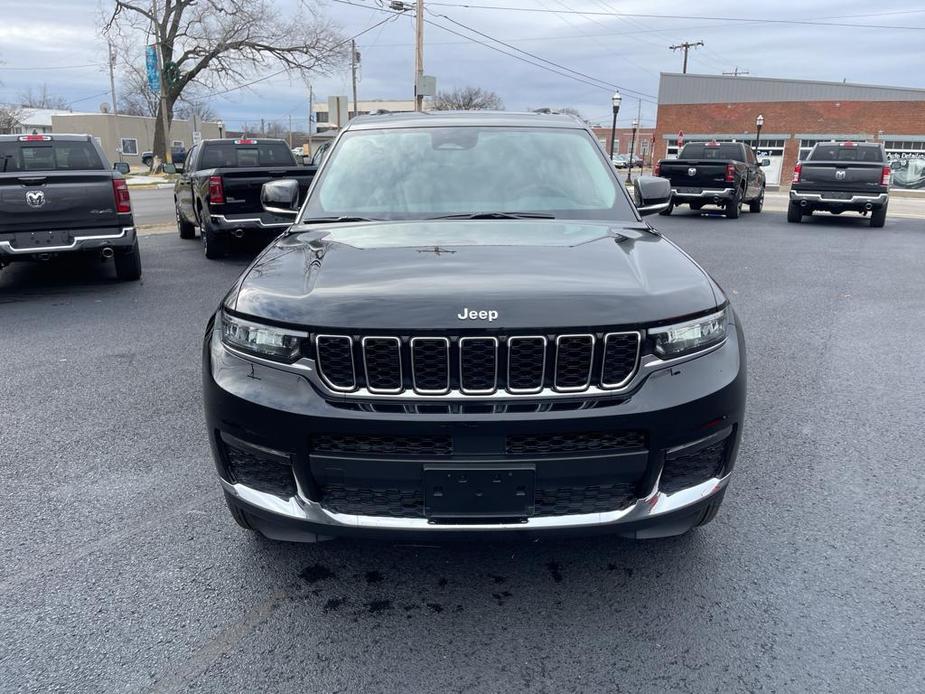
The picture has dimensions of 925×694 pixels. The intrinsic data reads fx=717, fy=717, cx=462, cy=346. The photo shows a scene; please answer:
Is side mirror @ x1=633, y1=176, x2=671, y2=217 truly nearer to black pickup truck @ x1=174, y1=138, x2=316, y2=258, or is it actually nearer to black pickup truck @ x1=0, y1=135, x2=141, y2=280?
black pickup truck @ x1=174, y1=138, x2=316, y2=258

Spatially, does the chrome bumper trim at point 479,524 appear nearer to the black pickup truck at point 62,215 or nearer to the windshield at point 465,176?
the windshield at point 465,176

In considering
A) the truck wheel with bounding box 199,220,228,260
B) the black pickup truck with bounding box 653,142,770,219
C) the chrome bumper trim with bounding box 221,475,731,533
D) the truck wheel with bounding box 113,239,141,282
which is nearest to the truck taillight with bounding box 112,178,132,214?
the truck wheel with bounding box 113,239,141,282

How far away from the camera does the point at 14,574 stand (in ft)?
9.37

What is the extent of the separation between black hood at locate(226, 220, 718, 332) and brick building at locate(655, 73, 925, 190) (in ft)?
150

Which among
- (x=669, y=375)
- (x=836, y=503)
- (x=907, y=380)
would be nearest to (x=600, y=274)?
(x=669, y=375)

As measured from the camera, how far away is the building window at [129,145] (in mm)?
63438

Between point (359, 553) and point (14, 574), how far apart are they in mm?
1362

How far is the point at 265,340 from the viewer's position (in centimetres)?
244

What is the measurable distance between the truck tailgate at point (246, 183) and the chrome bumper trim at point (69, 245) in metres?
1.96

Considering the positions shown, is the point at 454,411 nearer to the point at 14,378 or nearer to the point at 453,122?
the point at 453,122

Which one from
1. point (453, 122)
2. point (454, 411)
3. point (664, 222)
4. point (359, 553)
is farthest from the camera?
point (664, 222)

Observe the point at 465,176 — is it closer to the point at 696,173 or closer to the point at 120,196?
the point at 120,196

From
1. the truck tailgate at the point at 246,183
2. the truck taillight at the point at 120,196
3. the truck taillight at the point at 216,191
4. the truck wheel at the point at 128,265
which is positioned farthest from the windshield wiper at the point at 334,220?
the truck taillight at the point at 216,191

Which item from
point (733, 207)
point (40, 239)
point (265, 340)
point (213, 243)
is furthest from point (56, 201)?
point (733, 207)
